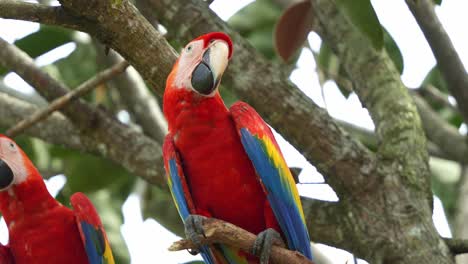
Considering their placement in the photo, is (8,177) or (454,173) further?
(454,173)

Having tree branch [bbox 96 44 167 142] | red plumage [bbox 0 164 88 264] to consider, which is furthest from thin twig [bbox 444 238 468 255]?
tree branch [bbox 96 44 167 142]

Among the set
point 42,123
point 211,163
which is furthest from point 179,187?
point 42,123

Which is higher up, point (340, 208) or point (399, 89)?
point (399, 89)

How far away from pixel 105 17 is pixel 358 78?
146 centimetres

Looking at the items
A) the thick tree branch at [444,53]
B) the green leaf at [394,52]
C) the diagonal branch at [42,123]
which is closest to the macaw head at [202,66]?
the thick tree branch at [444,53]

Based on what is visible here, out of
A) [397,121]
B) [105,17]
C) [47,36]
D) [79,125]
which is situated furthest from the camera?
[47,36]

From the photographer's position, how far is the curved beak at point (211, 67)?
322 cm

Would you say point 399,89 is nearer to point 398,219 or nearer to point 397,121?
point 397,121

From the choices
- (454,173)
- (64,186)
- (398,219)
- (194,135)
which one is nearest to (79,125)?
(64,186)

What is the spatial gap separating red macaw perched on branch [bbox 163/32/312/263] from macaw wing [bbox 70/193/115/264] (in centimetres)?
54

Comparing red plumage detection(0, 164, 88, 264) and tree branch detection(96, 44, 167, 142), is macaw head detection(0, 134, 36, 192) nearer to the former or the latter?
red plumage detection(0, 164, 88, 264)

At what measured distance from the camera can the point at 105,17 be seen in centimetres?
319

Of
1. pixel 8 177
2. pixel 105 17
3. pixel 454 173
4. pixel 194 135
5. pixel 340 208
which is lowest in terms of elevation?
pixel 454 173

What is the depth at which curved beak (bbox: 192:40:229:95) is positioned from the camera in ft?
10.6
